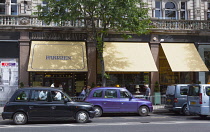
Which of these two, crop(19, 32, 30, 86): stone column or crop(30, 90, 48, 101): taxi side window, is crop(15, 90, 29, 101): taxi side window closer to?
crop(30, 90, 48, 101): taxi side window

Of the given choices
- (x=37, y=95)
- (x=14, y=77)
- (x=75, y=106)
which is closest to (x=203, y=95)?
(x=75, y=106)

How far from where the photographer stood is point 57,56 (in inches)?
873

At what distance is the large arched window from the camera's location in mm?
26031

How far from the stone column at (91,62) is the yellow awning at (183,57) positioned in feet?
18.4

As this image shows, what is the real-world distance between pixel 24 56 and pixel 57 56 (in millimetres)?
2732

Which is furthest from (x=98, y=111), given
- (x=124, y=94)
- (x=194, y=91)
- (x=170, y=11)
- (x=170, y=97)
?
(x=170, y=11)

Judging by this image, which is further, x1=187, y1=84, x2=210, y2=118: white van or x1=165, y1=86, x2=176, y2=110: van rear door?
x1=165, y1=86, x2=176, y2=110: van rear door

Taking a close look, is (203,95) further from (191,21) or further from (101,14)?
(191,21)

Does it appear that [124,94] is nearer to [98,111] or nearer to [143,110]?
[143,110]

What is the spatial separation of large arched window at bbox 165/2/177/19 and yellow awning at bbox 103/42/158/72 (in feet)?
12.5

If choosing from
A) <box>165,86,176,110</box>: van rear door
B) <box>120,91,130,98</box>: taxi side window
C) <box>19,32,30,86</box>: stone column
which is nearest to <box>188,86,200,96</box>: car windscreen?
<box>165,86,176,110</box>: van rear door

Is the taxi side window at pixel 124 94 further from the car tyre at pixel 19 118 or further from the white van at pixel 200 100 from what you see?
the car tyre at pixel 19 118

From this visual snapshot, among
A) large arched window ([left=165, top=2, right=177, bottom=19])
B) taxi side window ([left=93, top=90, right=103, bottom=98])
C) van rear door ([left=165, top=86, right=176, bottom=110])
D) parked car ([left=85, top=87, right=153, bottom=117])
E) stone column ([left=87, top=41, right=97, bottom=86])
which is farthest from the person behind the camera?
large arched window ([left=165, top=2, right=177, bottom=19])

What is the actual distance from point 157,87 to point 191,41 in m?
4.96
